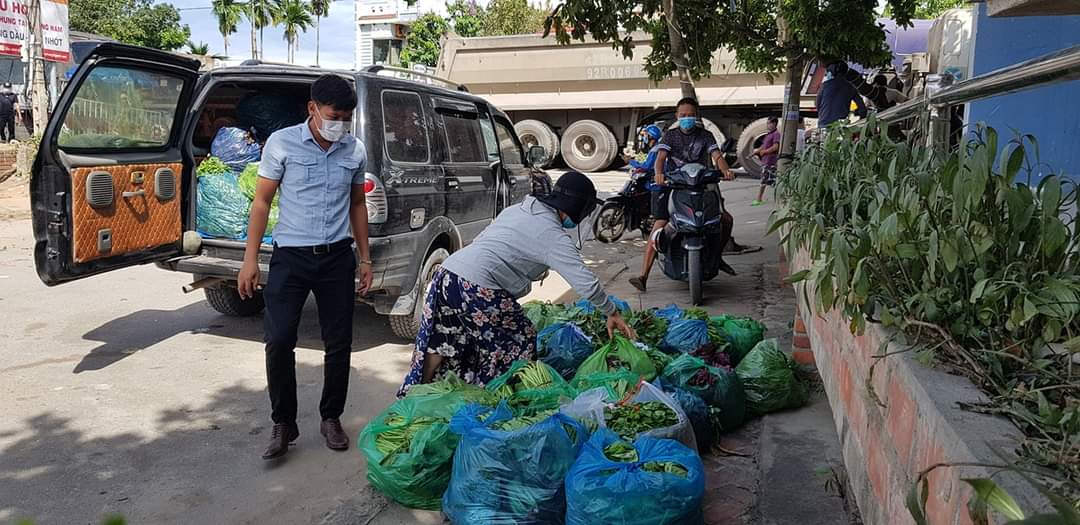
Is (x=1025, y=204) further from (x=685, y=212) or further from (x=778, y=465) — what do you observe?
(x=685, y=212)

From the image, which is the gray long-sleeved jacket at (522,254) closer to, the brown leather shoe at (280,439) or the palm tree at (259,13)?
the brown leather shoe at (280,439)

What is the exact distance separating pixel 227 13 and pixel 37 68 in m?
46.6

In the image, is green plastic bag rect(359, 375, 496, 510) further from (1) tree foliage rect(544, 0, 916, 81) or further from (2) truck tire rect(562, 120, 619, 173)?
(2) truck tire rect(562, 120, 619, 173)

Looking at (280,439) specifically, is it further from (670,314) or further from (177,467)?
(670,314)

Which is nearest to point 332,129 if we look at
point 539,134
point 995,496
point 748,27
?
point 995,496

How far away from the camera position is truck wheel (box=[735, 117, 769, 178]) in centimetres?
1759

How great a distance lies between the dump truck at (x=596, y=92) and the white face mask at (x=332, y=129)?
13.7 metres

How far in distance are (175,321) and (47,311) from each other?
0.96 metres

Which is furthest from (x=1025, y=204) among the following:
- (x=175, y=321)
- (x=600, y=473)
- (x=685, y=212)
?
(x=175, y=321)

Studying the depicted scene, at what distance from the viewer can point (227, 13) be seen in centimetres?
5712

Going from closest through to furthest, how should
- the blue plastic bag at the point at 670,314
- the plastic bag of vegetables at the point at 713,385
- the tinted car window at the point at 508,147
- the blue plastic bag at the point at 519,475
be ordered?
the blue plastic bag at the point at 519,475, the plastic bag of vegetables at the point at 713,385, the blue plastic bag at the point at 670,314, the tinted car window at the point at 508,147

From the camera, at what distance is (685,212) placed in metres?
6.38

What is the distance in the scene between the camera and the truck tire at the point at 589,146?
19.3 meters

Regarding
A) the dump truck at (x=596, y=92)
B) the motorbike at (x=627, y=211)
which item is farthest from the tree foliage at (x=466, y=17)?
the motorbike at (x=627, y=211)
